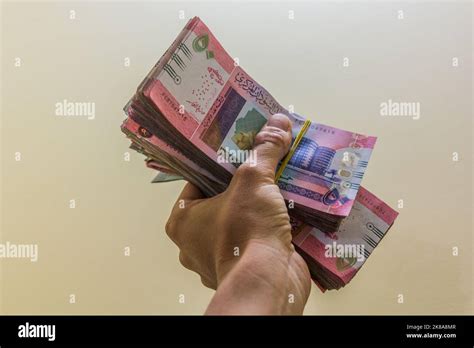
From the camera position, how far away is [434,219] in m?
1.18

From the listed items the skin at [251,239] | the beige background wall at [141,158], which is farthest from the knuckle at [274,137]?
the beige background wall at [141,158]

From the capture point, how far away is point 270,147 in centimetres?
73

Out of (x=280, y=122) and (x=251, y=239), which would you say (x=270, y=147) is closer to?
(x=280, y=122)

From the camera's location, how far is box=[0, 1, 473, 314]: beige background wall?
45.7 inches

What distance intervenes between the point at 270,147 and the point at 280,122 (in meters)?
0.07

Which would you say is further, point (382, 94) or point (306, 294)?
point (382, 94)

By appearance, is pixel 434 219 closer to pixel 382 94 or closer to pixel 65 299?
pixel 382 94

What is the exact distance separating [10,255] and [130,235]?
1.08ft

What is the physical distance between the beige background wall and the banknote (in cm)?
42

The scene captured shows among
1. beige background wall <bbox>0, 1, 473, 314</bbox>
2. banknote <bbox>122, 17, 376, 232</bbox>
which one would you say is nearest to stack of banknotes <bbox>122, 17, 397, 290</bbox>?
banknote <bbox>122, 17, 376, 232</bbox>

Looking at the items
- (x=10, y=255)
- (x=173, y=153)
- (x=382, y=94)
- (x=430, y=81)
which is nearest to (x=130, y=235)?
(x=10, y=255)

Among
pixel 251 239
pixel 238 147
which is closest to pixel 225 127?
pixel 238 147

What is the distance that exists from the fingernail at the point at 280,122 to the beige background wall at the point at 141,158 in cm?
44
